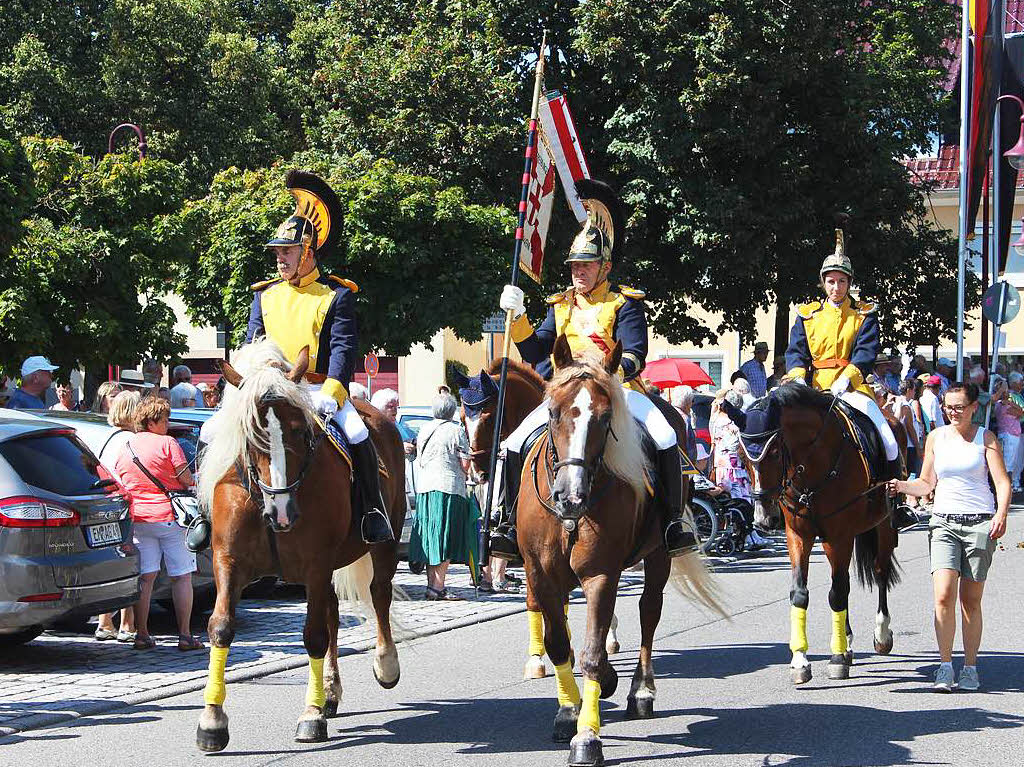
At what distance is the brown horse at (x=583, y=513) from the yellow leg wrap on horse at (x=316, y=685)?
1262 millimetres

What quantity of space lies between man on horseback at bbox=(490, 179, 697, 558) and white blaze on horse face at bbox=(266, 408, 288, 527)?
1443 millimetres

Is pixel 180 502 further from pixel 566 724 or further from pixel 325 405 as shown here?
pixel 566 724

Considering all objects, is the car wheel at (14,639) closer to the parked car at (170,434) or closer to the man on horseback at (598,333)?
the parked car at (170,434)

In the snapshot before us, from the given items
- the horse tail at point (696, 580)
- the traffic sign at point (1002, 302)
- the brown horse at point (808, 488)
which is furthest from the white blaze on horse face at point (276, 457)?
the traffic sign at point (1002, 302)

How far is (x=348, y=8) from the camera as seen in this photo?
31.8 m

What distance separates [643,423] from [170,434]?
5604 millimetres

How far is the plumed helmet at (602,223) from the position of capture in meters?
8.89

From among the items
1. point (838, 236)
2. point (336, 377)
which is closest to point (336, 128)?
point (838, 236)

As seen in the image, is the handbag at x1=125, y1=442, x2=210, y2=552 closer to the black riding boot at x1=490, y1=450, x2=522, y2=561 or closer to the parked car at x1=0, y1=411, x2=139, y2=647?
the parked car at x1=0, y1=411, x2=139, y2=647

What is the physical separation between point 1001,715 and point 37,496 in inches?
253

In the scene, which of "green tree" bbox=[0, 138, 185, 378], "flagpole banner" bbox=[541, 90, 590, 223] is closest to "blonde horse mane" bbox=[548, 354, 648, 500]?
"flagpole banner" bbox=[541, 90, 590, 223]

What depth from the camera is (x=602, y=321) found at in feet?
28.7

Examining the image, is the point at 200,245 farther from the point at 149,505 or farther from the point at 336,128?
the point at 149,505

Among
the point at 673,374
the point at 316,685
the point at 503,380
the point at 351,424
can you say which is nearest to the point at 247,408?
the point at 351,424
